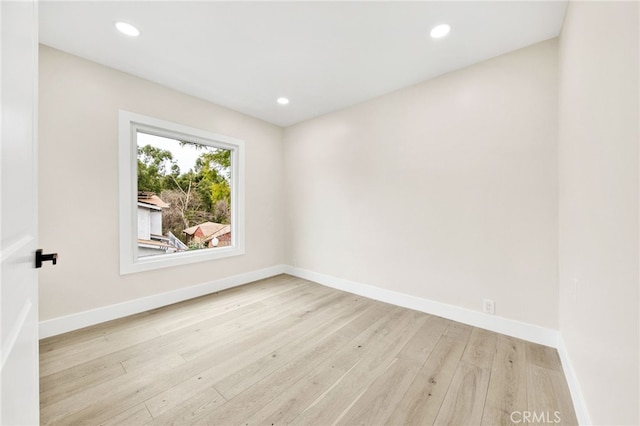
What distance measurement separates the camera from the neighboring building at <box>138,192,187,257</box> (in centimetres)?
277

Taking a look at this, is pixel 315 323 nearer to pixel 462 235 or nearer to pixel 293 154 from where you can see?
pixel 462 235

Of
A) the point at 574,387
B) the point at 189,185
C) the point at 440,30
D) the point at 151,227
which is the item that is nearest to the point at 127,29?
the point at 189,185

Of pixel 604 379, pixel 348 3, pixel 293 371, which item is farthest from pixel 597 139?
pixel 293 371

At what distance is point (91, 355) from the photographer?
1.90 metres

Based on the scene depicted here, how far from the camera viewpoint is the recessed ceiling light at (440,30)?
1903 mm

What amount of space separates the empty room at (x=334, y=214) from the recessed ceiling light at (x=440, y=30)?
2cm

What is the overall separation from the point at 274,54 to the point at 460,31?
5.06 ft

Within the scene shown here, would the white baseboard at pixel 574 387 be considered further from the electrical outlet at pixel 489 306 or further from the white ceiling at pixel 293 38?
the white ceiling at pixel 293 38

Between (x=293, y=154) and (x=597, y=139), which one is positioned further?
(x=293, y=154)

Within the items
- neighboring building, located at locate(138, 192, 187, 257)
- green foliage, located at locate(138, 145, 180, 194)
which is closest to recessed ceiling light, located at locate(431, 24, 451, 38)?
green foliage, located at locate(138, 145, 180, 194)

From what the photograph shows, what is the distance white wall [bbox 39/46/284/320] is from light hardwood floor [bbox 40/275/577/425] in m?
0.38
